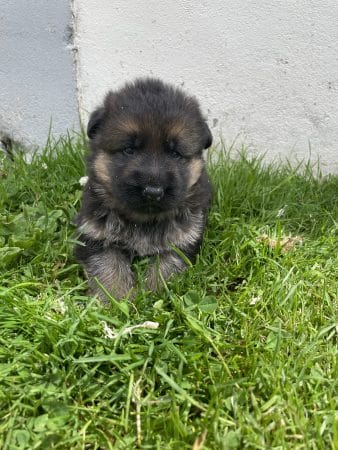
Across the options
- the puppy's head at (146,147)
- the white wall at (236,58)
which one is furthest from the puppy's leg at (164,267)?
the white wall at (236,58)

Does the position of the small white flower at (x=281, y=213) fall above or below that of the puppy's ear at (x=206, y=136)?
below

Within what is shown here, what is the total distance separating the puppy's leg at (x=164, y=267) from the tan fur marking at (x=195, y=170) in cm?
44

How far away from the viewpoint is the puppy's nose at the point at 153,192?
2.47 meters

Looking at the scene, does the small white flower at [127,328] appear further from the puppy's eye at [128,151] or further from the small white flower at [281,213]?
the small white flower at [281,213]

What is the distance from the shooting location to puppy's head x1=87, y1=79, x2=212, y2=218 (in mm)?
2531

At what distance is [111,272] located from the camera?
111 inches

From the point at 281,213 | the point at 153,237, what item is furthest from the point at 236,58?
the point at 153,237

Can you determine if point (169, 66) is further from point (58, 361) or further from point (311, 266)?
point (58, 361)

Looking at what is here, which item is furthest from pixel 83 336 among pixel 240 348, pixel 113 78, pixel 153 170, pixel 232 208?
pixel 113 78

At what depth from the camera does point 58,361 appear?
208 cm

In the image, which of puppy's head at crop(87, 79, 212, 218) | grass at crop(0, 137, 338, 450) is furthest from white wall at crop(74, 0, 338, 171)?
puppy's head at crop(87, 79, 212, 218)

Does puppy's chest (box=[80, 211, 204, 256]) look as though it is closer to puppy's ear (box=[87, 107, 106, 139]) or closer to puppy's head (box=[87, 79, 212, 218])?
puppy's head (box=[87, 79, 212, 218])

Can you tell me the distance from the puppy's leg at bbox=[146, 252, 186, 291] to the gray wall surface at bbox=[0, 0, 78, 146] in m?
1.92

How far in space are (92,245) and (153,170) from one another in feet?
2.09
